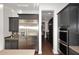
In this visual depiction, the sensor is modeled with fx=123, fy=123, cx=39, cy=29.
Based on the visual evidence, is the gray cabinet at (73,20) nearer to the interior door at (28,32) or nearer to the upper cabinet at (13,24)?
the interior door at (28,32)

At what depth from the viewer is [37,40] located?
6.36m

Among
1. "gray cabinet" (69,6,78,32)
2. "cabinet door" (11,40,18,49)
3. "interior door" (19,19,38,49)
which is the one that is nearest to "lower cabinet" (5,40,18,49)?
"cabinet door" (11,40,18,49)

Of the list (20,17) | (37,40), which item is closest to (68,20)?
(37,40)

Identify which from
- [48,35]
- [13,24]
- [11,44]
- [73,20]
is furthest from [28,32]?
[48,35]

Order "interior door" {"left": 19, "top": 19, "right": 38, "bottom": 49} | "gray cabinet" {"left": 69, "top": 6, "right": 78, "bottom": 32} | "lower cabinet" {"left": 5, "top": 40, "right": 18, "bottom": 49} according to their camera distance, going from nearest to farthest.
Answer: "gray cabinet" {"left": 69, "top": 6, "right": 78, "bottom": 32}, "lower cabinet" {"left": 5, "top": 40, "right": 18, "bottom": 49}, "interior door" {"left": 19, "top": 19, "right": 38, "bottom": 49}

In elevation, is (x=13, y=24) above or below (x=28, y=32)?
above

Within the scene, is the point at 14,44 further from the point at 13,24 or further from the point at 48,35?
the point at 48,35

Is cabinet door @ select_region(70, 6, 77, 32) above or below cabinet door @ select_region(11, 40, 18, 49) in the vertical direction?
above

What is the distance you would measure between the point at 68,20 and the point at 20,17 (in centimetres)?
319

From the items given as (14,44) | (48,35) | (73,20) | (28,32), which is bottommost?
(14,44)

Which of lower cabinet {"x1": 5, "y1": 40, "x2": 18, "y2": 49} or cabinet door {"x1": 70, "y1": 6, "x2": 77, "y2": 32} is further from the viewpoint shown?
lower cabinet {"x1": 5, "y1": 40, "x2": 18, "y2": 49}

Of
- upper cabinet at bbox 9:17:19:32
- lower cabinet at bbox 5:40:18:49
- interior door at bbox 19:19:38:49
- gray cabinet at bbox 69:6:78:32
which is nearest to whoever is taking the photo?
gray cabinet at bbox 69:6:78:32

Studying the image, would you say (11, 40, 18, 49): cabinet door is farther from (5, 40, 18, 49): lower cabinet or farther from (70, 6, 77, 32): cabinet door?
(70, 6, 77, 32): cabinet door

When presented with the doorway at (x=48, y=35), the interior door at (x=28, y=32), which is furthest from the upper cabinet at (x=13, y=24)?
the doorway at (x=48, y=35)
